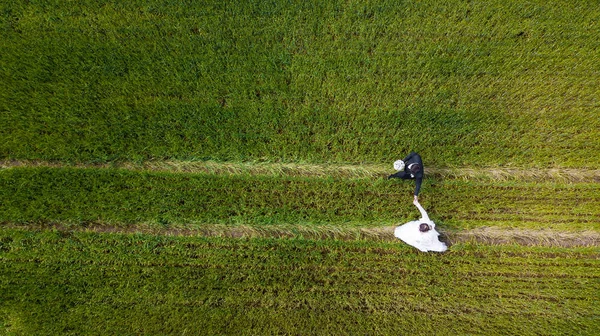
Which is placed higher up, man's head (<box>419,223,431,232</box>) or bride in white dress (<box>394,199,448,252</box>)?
man's head (<box>419,223,431,232</box>)

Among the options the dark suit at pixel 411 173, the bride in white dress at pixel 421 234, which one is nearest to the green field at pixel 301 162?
the bride in white dress at pixel 421 234

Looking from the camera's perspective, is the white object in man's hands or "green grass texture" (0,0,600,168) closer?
the white object in man's hands

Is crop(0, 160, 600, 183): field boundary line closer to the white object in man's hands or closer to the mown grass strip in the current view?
the white object in man's hands

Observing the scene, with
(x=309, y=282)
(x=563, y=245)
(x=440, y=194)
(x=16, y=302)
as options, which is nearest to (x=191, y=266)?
(x=309, y=282)

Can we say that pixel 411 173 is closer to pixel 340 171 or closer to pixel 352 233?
pixel 340 171

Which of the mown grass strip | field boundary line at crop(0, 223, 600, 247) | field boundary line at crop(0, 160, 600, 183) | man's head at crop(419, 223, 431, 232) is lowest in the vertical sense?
the mown grass strip

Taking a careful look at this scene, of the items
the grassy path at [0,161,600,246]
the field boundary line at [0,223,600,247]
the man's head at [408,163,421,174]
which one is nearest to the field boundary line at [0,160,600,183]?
the grassy path at [0,161,600,246]

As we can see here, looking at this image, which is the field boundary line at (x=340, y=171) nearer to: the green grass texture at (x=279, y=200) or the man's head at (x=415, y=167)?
the green grass texture at (x=279, y=200)
